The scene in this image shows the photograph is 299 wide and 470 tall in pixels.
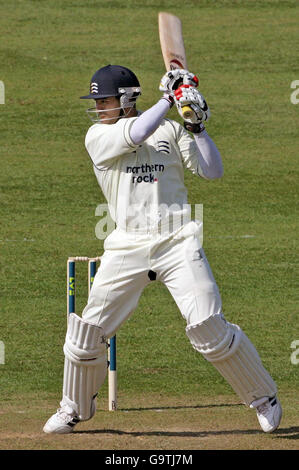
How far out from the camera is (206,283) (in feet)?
21.7

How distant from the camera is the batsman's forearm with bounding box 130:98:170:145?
A: 21.2 feet

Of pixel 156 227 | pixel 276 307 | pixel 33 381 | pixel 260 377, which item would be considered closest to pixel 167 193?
pixel 156 227

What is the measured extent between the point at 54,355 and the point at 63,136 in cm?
644

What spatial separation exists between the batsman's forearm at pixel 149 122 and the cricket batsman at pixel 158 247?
2cm

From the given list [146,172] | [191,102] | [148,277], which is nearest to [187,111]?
[191,102]

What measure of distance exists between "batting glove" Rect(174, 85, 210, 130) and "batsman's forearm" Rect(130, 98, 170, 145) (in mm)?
91

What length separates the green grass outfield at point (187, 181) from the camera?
32.9ft

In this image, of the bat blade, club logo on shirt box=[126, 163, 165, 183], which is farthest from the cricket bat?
club logo on shirt box=[126, 163, 165, 183]

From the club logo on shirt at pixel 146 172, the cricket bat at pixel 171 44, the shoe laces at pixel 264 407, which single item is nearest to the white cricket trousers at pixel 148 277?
the club logo on shirt at pixel 146 172

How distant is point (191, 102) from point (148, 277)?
44.3 inches

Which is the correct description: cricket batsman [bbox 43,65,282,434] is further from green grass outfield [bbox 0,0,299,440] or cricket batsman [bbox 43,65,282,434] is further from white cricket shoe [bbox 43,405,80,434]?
green grass outfield [bbox 0,0,299,440]

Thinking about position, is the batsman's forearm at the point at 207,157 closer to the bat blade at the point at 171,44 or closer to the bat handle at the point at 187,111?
the bat handle at the point at 187,111

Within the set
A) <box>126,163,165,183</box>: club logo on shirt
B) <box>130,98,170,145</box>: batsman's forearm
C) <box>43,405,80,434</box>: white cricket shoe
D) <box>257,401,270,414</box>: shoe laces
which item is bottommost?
<box>43,405,80,434</box>: white cricket shoe

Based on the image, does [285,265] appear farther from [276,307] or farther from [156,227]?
[156,227]
